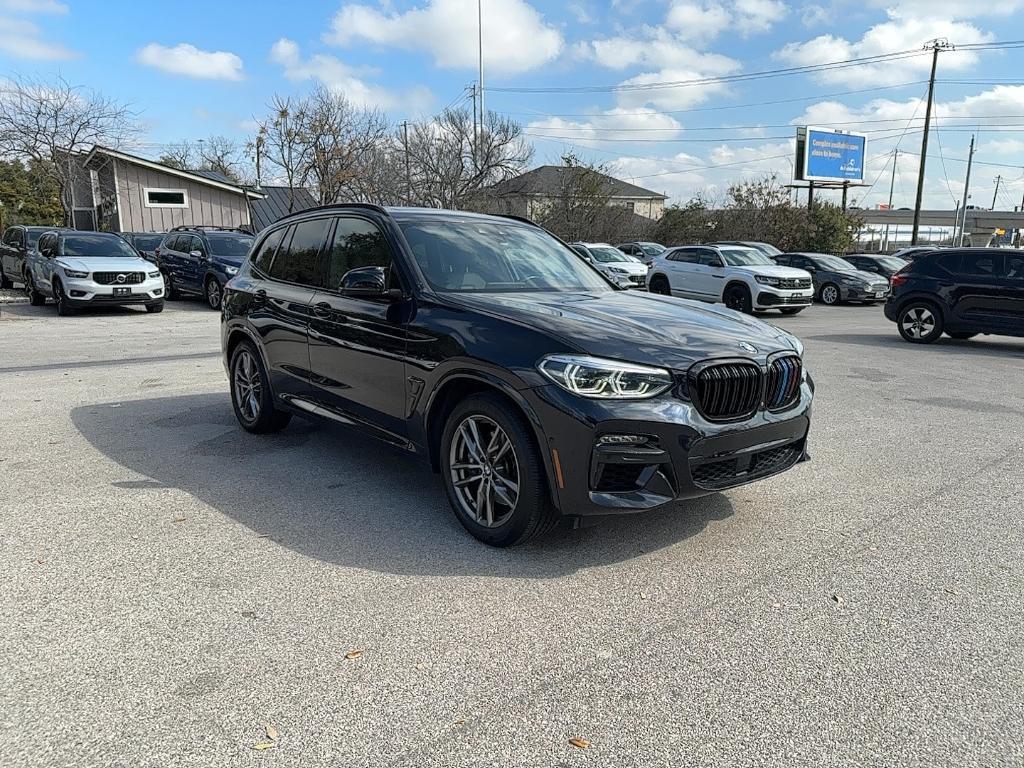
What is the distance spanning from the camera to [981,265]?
11891 millimetres

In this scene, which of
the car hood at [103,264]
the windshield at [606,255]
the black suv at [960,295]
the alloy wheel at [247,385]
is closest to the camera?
the alloy wheel at [247,385]

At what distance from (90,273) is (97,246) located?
58.5 inches

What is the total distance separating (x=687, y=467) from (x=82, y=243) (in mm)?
16636

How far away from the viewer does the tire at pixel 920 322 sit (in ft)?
41.3

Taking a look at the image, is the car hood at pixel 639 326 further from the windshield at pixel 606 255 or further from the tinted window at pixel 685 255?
the windshield at pixel 606 255

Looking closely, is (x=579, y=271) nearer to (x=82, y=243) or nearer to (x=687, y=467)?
(x=687, y=467)

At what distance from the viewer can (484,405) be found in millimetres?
3801

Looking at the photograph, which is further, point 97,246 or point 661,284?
point 661,284

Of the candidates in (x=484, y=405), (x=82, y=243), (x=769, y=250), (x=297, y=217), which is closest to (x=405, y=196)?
(x=769, y=250)

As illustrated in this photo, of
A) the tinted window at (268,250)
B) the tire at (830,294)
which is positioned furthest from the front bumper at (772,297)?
the tinted window at (268,250)

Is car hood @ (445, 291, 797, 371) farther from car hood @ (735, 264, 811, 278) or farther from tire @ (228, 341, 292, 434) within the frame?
car hood @ (735, 264, 811, 278)

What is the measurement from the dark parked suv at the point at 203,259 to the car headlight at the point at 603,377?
14.3 metres

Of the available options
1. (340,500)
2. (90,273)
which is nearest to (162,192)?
(90,273)

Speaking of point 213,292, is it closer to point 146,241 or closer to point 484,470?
point 146,241
